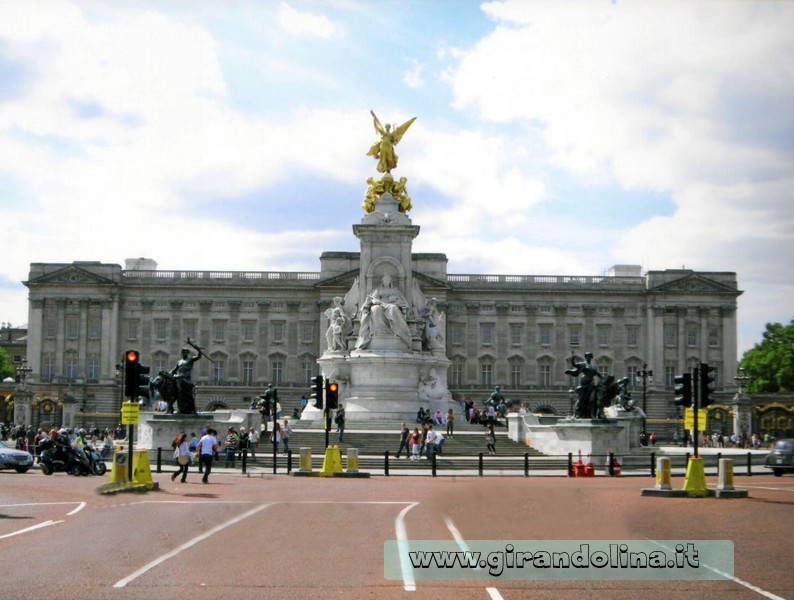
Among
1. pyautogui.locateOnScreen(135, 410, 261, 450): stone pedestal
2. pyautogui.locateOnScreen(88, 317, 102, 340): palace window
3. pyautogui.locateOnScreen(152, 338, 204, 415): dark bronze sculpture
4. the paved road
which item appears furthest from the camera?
pyautogui.locateOnScreen(88, 317, 102, 340): palace window

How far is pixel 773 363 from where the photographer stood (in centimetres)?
A: 11575

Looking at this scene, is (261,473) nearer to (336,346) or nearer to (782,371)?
(336,346)

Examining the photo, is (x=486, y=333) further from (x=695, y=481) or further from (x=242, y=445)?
(x=695, y=481)

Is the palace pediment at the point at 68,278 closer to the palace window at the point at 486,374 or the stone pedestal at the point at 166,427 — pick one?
the palace window at the point at 486,374

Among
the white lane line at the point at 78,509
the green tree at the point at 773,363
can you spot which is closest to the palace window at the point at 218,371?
the green tree at the point at 773,363

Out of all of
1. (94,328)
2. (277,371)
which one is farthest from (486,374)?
(94,328)

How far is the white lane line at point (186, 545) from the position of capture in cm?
1352

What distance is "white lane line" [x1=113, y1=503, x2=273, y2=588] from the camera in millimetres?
13523

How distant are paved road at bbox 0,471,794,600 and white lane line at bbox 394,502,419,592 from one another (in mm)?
63

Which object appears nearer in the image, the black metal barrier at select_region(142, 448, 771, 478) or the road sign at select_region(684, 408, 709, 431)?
the road sign at select_region(684, 408, 709, 431)

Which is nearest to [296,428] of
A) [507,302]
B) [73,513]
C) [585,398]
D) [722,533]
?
[585,398]

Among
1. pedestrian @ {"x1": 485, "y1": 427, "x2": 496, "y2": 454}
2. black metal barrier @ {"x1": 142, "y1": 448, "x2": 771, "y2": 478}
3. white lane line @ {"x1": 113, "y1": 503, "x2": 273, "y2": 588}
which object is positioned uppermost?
white lane line @ {"x1": 113, "y1": 503, "x2": 273, "y2": 588}

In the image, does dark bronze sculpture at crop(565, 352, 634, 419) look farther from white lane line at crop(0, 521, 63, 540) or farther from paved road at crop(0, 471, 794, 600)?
white lane line at crop(0, 521, 63, 540)

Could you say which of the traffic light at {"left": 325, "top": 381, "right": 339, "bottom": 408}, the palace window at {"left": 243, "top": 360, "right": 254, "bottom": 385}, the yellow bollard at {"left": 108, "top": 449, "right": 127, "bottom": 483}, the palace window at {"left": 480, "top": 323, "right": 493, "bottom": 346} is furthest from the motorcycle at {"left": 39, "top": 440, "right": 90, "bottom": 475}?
the palace window at {"left": 480, "top": 323, "right": 493, "bottom": 346}
